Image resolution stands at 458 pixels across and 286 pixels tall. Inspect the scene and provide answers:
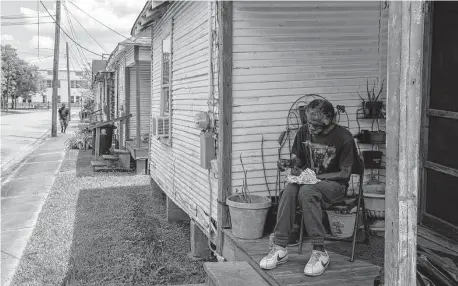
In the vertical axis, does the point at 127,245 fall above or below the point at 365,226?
below

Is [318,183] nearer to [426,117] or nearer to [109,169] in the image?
[426,117]

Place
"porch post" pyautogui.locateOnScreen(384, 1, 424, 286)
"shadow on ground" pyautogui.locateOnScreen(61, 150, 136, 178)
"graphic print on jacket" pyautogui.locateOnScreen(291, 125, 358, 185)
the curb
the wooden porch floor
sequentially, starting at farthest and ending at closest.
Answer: the curb
"shadow on ground" pyautogui.locateOnScreen(61, 150, 136, 178)
"graphic print on jacket" pyautogui.locateOnScreen(291, 125, 358, 185)
the wooden porch floor
"porch post" pyautogui.locateOnScreen(384, 1, 424, 286)

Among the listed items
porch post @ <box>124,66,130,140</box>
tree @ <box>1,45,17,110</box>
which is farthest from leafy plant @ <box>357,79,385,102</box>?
tree @ <box>1,45,17,110</box>

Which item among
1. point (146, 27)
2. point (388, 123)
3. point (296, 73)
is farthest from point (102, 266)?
point (146, 27)

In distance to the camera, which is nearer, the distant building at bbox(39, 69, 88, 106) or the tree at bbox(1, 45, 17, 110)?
the tree at bbox(1, 45, 17, 110)

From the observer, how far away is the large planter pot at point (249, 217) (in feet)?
15.9

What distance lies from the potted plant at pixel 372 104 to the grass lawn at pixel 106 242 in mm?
2765

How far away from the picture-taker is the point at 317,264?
3.92 meters

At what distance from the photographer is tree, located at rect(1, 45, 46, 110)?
66.8 metres

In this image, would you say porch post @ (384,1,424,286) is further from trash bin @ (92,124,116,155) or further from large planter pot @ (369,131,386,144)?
trash bin @ (92,124,116,155)

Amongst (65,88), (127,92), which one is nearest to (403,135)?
(127,92)

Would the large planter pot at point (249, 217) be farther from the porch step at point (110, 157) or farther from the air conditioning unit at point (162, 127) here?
the porch step at point (110, 157)

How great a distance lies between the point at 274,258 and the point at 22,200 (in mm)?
8016

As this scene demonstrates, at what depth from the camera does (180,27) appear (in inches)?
308
